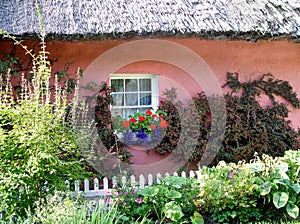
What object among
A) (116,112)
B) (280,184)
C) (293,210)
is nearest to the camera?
(293,210)

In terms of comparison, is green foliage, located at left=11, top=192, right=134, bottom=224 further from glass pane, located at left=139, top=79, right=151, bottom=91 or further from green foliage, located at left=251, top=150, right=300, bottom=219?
glass pane, located at left=139, top=79, right=151, bottom=91

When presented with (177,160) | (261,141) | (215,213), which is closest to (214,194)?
(215,213)

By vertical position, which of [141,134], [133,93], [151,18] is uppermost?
[151,18]

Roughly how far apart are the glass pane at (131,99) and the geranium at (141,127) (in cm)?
32

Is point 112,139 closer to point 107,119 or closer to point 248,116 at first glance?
point 107,119

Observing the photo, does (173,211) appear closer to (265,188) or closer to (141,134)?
(265,188)

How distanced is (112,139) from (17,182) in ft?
7.69

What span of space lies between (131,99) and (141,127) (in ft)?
1.98

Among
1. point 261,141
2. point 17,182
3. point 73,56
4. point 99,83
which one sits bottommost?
point 17,182

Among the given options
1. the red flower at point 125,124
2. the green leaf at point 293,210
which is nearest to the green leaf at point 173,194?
the green leaf at point 293,210

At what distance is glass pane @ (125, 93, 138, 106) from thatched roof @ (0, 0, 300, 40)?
4.27ft

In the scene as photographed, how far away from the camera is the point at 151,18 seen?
5555 mm

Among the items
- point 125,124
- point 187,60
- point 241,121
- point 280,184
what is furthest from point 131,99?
point 280,184

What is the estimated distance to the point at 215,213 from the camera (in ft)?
14.8
